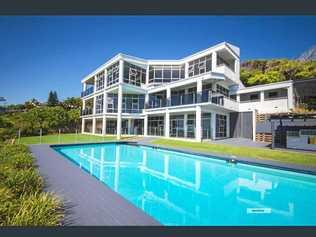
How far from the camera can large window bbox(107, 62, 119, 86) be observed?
88.3 feet

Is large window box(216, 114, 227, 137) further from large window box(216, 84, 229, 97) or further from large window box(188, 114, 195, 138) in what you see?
large window box(216, 84, 229, 97)

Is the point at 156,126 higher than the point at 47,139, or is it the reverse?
the point at 156,126

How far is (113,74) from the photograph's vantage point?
2789cm

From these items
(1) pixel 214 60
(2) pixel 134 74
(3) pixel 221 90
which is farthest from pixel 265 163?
(2) pixel 134 74

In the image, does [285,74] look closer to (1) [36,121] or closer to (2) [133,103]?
(2) [133,103]

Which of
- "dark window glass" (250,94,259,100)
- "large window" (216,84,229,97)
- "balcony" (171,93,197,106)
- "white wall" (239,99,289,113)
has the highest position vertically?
"large window" (216,84,229,97)

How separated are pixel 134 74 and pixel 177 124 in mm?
9501

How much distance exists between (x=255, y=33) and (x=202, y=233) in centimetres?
1739

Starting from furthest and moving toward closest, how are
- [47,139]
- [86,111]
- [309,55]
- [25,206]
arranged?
[309,55]
[86,111]
[47,139]
[25,206]

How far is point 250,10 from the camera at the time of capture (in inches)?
218

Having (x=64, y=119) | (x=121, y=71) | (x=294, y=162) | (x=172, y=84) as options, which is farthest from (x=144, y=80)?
(x=294, y=162)

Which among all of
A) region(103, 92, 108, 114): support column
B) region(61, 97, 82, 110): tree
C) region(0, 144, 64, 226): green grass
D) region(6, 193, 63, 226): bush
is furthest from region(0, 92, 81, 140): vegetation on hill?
region(6, 193, 63, 226): bush

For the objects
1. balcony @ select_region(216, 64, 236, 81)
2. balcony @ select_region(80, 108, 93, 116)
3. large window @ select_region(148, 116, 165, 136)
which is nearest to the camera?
balcony @ select_region(216, 64, 236, 81)

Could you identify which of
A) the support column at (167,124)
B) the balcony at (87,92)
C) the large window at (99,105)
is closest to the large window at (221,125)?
the support column at (167,124)
